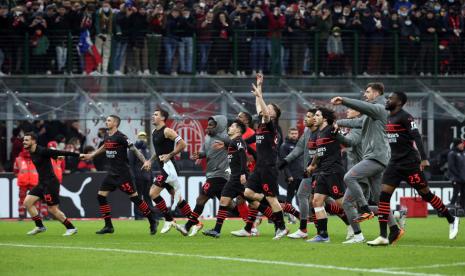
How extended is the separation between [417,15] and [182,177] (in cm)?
1052

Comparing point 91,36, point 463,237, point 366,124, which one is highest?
point 91,36

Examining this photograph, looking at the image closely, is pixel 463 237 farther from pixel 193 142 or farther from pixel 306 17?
pixel 306 17

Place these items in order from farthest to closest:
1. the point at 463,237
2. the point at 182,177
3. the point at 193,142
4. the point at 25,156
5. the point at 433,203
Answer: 1. the point at 193,142
2. the point at 182,177
3. the point at 25,156
4. the point at 463,237
5. the point at 433,203

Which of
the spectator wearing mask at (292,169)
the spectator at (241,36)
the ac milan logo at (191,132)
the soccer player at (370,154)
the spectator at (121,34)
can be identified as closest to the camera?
the soccer player at (370,154)

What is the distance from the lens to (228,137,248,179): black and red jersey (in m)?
19.7

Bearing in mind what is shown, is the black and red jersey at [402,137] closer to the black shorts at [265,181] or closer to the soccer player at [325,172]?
the soccer player at [325,172]

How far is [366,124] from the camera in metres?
17.4

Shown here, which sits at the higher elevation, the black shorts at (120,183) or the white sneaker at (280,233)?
the black shorts at (120,183)

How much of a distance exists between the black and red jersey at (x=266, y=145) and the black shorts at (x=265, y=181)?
0.33 ft

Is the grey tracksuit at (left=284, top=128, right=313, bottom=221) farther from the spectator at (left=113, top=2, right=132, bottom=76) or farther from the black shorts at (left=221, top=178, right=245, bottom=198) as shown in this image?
the spectator at (left=113, top=2, right=132, bottom=76)

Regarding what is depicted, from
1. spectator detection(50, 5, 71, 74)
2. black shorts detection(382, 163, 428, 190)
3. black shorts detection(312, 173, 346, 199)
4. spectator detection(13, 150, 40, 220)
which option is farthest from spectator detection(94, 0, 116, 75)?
black shorts detection(382, 163, 428, 190)

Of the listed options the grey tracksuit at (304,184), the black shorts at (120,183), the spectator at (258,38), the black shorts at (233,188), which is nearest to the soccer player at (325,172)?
the grey tracksuit at (304,184)

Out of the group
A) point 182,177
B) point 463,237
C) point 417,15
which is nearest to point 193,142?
point 182,177

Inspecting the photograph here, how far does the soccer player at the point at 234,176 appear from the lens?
19.7m
